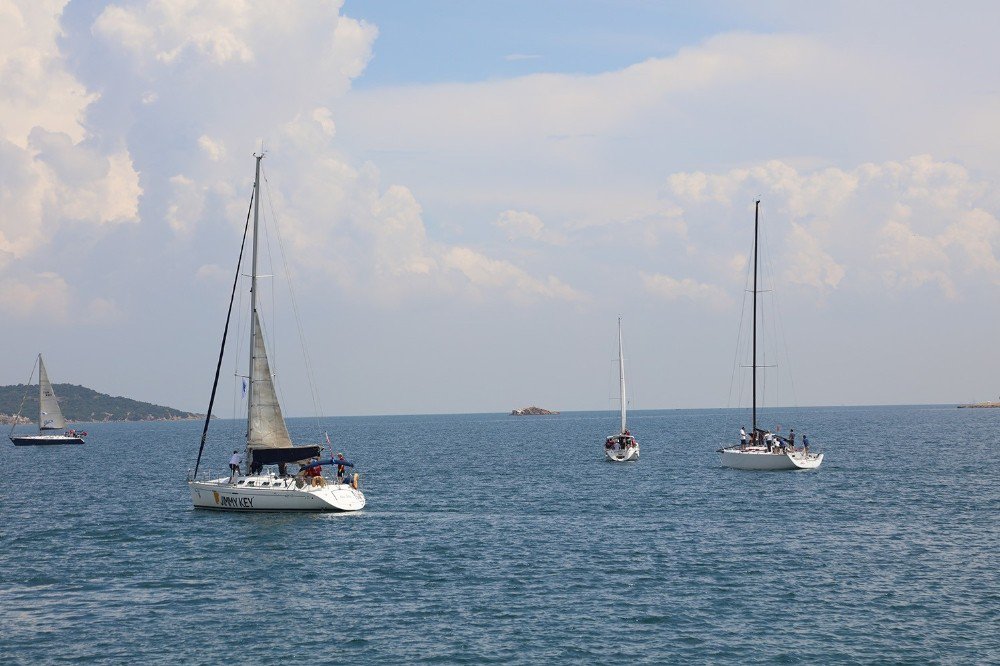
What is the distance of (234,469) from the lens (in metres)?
58.8

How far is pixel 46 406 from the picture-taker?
6841 inches

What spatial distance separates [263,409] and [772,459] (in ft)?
138

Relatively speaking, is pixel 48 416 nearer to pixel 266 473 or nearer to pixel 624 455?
pixel 624 455

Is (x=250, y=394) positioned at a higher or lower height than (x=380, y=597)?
higher

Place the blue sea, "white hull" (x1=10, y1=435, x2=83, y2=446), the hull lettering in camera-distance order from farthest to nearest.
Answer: "white hull" (x1=10, y1=435, x2=83, y2=446)
the hull lettering
the blue sea

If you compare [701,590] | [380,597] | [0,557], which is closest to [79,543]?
[0,557]

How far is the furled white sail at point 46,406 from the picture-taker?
17112 centimetres

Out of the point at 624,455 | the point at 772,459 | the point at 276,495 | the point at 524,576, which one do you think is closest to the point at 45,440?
the point at 624,455

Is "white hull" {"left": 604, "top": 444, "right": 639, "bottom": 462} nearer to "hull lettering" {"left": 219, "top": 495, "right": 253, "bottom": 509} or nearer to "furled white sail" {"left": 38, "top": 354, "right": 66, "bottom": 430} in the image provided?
"hull lettering" {"left": 219, "top": 495, "right": 253, "bottom": 509}

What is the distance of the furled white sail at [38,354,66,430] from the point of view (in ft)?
561

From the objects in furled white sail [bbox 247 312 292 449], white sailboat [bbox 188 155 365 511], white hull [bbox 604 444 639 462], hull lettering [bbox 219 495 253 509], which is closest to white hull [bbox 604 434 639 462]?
white hull [bbox 604 444 639 462]

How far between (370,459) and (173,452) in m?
40.6

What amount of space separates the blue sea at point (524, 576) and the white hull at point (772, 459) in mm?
6007

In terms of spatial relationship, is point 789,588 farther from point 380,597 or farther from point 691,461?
point 691,461
